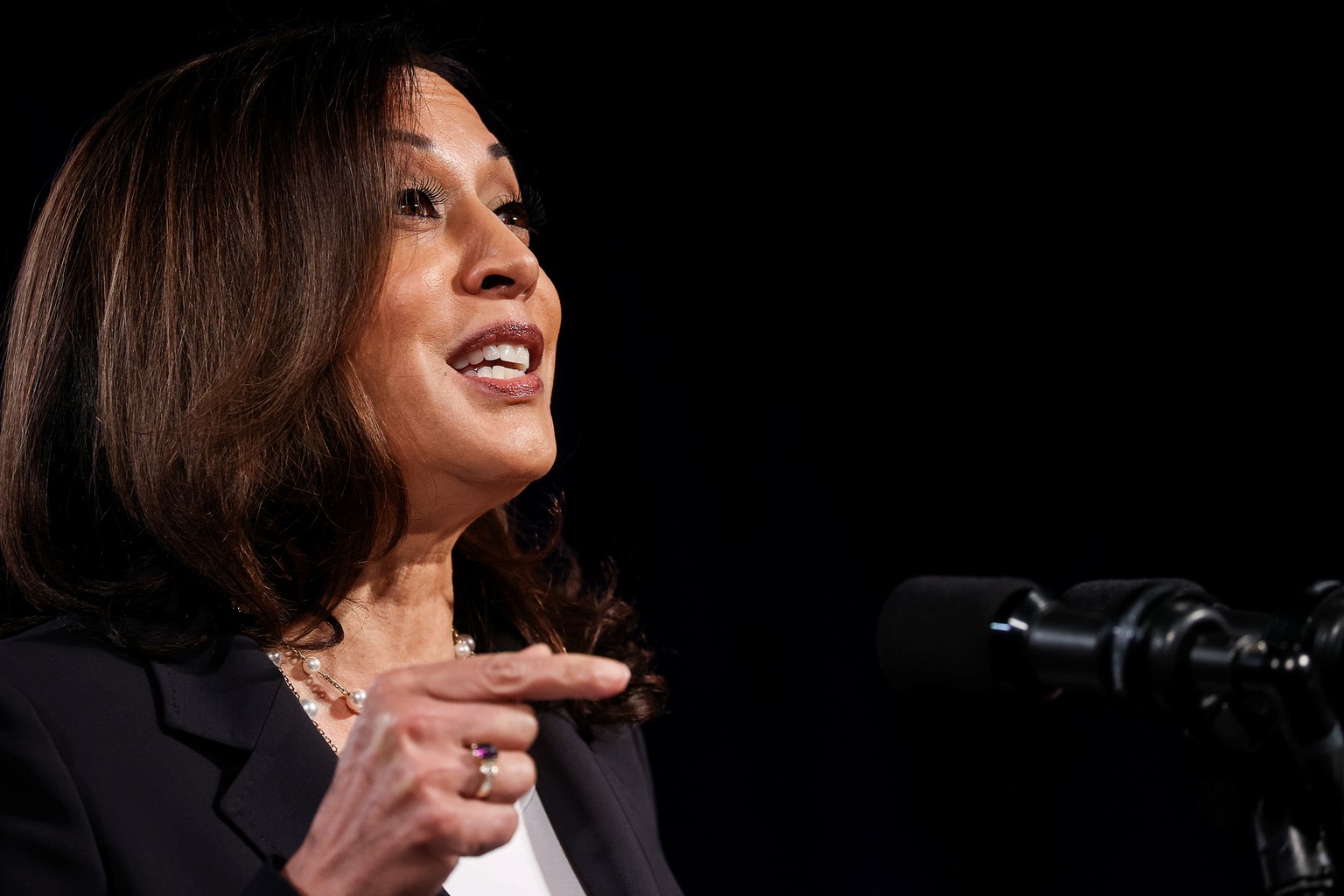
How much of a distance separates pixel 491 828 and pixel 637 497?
57.8 inches

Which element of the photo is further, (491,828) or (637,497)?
(637,497)

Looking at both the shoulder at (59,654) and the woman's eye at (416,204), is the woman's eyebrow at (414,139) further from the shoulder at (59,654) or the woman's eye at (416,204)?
the shoulder at (59,654)

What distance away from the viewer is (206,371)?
4.34 feet

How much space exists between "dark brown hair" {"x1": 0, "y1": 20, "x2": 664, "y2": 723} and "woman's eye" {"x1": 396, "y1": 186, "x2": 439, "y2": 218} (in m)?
0.03

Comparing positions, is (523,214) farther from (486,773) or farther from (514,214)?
(486,773)

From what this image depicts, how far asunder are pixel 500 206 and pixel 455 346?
0.96ft

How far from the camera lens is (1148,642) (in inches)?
26.3

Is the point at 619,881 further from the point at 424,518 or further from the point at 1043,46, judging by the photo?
the point at 1043,46

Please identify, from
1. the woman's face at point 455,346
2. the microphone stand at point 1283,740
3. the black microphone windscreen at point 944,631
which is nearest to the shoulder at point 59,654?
the woman's face at point 455,346

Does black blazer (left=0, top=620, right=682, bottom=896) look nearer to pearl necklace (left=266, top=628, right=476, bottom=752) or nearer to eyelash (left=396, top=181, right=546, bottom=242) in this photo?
pearl necklace (left=266, top=628, right=476, bottom=752)

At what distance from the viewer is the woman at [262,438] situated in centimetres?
119

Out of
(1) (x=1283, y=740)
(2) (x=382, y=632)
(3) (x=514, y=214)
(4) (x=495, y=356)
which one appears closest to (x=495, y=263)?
(4) (x=495, y=356)

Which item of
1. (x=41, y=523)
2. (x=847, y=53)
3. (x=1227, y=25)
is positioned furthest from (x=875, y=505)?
(x=41, y=523)

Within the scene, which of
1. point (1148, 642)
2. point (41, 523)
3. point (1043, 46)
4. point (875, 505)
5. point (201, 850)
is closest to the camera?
point (1148, 642)
